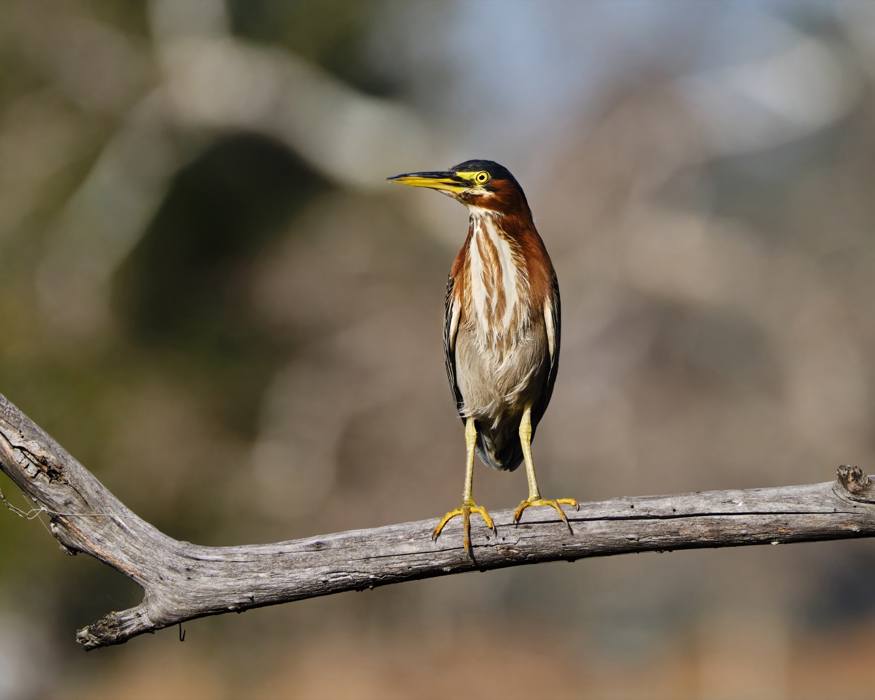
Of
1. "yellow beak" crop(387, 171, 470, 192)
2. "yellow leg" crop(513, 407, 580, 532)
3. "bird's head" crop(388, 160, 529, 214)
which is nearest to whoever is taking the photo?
"yellow leg" crop(513, 407, 580, 532)

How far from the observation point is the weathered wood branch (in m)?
3.59

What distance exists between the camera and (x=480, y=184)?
495 cm

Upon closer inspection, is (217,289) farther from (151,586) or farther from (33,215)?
(151,586)

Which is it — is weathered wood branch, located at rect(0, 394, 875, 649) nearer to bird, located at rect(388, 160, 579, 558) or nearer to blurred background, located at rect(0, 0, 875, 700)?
bird, located at rect(388, 160, 579, 558)

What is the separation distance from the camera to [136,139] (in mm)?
14922

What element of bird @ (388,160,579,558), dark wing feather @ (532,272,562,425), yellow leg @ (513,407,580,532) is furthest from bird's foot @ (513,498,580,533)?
dark wing feather @ (532,272,562,425)

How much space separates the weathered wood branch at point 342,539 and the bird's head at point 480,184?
1752 millimetres

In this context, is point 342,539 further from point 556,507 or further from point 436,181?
point 436,181

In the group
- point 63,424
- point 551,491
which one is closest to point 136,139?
point 63,424

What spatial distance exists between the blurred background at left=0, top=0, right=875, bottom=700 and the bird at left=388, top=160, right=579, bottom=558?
21.1ft

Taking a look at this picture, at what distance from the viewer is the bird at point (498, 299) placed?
4953 millimetres

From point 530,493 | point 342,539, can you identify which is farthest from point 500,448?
point 342,539

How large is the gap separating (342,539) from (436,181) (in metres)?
1.88

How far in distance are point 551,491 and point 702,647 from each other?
3164 mm
